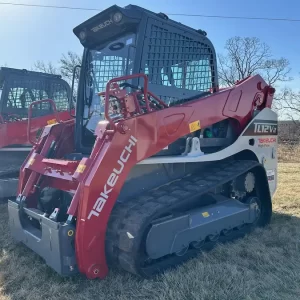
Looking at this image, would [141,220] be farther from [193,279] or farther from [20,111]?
[20,111]

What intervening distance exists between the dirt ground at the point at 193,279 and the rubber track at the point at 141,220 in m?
0.13

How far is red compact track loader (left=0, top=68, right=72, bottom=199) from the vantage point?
651 centimetres

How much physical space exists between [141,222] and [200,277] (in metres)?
0.77

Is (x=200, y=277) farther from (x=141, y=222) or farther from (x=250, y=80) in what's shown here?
(x=250, y=80)

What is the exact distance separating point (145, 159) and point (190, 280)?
→ 119 cm

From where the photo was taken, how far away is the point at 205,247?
3957mm

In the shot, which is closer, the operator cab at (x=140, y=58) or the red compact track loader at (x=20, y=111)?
the operator cab at (x=140, y=58)

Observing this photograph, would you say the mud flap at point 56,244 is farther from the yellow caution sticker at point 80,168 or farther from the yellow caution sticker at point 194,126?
the yellow caution sticker at point 194,126

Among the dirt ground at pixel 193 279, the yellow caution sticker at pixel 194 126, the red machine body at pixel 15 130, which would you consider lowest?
the dirt ground at pixel 193 279

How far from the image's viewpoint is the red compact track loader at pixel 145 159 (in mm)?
3230

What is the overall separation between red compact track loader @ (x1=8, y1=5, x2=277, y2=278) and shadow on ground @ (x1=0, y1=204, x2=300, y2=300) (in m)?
0.16

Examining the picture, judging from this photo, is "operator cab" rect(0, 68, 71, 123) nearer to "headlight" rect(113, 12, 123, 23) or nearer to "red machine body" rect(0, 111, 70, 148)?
"red machine body" rect(0, 111, 70, 148)

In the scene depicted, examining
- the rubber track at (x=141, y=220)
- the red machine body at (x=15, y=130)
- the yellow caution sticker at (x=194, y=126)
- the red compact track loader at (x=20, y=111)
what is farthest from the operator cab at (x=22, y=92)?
the rubber track at (x=141, y=220)

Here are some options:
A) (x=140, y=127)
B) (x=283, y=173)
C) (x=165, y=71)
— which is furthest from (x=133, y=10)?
(x=283, y=173)
